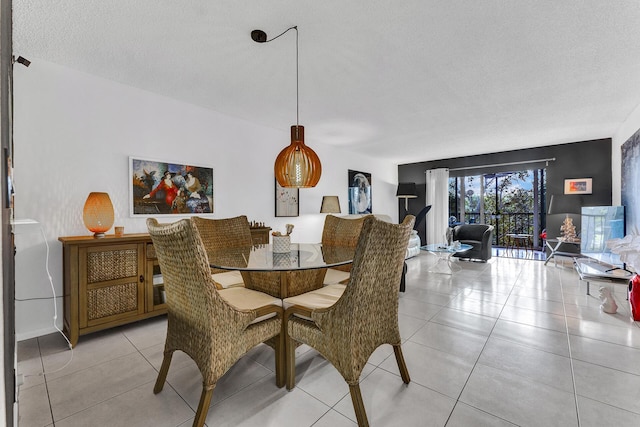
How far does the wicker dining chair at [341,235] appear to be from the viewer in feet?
8.58

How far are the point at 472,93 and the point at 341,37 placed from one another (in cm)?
178

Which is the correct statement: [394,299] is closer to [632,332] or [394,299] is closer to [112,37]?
[632,332]

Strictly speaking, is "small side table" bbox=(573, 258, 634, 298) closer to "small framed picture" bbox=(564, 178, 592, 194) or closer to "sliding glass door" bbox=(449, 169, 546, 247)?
"small framed picture" bbox=(564, 178, 592, 194)

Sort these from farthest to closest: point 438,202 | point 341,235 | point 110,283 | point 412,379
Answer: point 438,202 < point 341,235 < point 110,283 < point 412,379

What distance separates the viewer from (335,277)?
245 cm

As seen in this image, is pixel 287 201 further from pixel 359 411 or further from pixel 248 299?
pixel 359 411

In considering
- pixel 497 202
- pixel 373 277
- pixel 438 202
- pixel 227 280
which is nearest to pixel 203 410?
pixel 373 277

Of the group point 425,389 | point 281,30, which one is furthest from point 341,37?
point 425,389

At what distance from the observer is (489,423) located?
1.40 metres

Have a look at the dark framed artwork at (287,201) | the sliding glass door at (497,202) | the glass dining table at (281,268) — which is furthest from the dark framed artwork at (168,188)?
the sliding glass door at (497,202)

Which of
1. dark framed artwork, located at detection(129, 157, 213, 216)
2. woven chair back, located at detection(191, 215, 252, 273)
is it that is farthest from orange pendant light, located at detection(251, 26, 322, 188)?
dark framed artwork, located at detection(129, 157, 213, 216)

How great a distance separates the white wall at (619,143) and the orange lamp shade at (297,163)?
3969 mm

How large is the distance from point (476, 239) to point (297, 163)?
4660 mm

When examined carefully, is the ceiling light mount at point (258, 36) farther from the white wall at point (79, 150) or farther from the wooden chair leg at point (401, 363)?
the wooden chair leg at point (401, 363)
